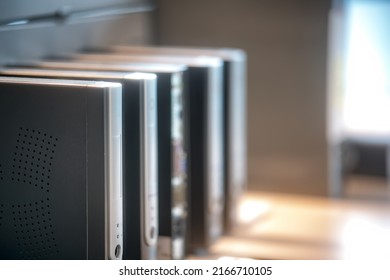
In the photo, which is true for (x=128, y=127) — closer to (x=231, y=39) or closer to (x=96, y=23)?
(x=96, y=23)

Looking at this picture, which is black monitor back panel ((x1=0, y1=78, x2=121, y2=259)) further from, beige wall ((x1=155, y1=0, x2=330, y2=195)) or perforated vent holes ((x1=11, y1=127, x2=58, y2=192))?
beige wall ((x1=155, y1=0, x2=330, y2=195))

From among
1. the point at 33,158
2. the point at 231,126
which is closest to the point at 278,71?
the point at 231,126

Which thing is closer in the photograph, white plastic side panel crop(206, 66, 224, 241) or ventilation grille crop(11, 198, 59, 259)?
ventilation grille crop(11, 198, 59, 259)

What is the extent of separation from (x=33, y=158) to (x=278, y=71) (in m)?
0.99

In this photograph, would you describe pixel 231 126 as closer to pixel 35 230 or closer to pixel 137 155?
pixel 137 155

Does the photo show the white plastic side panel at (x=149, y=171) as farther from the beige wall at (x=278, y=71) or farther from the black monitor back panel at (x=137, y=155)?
the beige wall at (x=278, y=71)

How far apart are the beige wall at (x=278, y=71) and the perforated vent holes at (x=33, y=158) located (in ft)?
3.22

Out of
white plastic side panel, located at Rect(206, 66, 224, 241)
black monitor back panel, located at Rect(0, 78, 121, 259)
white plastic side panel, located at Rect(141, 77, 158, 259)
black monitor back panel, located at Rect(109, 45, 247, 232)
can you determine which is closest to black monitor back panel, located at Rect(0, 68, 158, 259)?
Result: white plastic side panel, located at Rect(141, 77, 158, 259)

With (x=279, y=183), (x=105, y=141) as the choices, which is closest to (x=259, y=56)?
(x=279, y=183)

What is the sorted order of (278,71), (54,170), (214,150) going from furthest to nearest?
Answer: 1. (278,71)
2. (214,150)
3. (54,170)

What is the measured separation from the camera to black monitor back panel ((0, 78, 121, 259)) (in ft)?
3.66

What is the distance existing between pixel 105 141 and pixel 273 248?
0.61 meters

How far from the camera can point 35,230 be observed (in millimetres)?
1172

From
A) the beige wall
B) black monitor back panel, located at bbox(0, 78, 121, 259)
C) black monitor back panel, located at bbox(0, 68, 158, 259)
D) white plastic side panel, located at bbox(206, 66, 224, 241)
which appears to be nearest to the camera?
black monitor back panel, located at bbox(0, 78, 121, 259)
